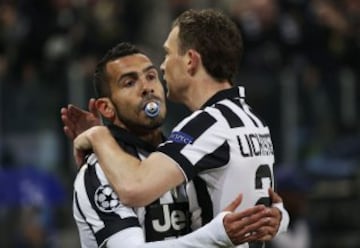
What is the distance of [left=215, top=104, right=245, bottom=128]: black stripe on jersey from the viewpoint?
6078 millimetres

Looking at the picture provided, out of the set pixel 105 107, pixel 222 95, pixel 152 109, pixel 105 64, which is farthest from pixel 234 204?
pixel 105 64

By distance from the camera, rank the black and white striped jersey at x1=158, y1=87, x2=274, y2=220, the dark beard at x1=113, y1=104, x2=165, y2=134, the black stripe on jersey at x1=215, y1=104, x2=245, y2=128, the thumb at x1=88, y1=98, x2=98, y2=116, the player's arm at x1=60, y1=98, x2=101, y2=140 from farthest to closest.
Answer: the player's arm at x1=60, y1=98, x2=101, y2=140 → the thumb at x1=88, y1=98, x2=98, y2=116 → the dark beard at x1=113, y1=104, x2=165, y2=134 → the black stripe on jersey at x1=215, y1=104, x2=245, y2=128 → the black and white striped jersey at x1=158, y1=87, x2=274, y2=220

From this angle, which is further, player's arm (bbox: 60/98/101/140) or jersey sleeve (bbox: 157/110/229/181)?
player's arm (bbox: 60/98/101/140)

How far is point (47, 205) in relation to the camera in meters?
12.6

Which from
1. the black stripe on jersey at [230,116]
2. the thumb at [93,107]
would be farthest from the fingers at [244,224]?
the thumb at [93,107]

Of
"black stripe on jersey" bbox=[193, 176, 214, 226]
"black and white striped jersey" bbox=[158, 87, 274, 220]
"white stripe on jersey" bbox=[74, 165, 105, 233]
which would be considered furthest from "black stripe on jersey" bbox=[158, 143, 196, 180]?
"white stripe on jersey" bbox=[74, 165, 105, 233]

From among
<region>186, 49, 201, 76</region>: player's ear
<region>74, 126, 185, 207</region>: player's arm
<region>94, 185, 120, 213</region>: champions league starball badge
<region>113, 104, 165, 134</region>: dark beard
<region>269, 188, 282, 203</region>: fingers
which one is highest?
<region>186, 49, 201, 76</region>: player's ear

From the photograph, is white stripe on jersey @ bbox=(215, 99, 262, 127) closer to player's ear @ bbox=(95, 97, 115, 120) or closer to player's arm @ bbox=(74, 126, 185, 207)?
player's arm @ bbox=(74, 126, 185, 207)

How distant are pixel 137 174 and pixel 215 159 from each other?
0.35m

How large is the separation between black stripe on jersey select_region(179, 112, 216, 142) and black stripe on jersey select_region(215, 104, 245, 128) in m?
0.07

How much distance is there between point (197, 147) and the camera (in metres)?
5.97

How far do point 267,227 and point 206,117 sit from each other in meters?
0.56

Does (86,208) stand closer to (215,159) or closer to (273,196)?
(215,159)

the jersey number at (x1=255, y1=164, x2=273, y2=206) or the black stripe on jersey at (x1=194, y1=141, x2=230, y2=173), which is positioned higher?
the black stripe on jersey at (x1=194, y1=141, x2=230, y2=173)
